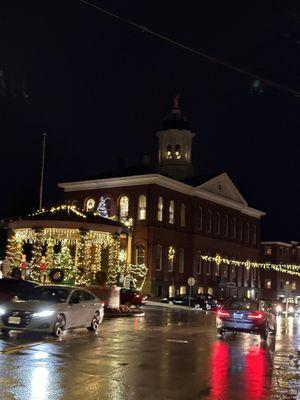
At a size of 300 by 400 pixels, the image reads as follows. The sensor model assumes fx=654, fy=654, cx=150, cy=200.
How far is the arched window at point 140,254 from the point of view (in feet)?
208

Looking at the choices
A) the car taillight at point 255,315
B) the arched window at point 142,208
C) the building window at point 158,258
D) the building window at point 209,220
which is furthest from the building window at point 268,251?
the car taillight at point 255,315

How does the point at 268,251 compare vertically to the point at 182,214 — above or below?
below

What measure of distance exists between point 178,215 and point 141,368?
56677mm

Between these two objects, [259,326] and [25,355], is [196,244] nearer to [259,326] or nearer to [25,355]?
[259,326]

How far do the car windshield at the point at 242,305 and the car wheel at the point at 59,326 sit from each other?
244 inches

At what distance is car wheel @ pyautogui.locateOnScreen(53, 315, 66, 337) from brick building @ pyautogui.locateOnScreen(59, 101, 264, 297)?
43.1 metres

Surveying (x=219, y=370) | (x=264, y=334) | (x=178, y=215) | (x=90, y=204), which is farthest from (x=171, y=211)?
(x=219, y=370)

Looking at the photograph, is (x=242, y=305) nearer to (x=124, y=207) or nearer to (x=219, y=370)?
(x=219, y=370)

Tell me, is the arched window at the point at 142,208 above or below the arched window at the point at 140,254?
above

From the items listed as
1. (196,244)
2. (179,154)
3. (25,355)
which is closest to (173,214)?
(196,244)

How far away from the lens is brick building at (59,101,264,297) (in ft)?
211

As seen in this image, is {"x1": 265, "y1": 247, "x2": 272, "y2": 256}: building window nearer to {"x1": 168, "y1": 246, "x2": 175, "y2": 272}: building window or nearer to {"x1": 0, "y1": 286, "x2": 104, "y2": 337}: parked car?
{"x1": 168, "y1": 246, "x2": 175, "y2": 272}: building window

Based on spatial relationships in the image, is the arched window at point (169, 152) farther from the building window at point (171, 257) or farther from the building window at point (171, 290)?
the building window at point (171, 290)

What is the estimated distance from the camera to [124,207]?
66.0 meters
